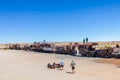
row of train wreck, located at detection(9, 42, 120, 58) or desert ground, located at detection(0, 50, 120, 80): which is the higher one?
row of train wreck, located at detection(9, 42, 120, 58)

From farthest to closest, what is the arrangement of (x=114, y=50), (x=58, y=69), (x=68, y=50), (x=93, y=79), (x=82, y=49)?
(x=68, y=50)
(x=82, y=49)
(x=114, y=50)
(x=58, y=69)
(x=93, y=79)

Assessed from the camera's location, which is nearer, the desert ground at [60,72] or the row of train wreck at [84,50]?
the desert ground at [60,72]

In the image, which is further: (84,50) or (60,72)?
(84,50)

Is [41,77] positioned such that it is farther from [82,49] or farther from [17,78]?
[82,49]

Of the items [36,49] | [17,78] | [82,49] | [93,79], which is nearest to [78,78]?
[93,79]

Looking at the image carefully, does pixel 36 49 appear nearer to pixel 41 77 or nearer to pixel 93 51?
pixel 93 51

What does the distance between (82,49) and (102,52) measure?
25.6ft

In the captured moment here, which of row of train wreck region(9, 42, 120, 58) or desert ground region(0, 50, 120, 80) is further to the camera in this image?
row of train wreck region(9, 42, 120, 58)

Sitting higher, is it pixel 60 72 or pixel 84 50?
pixel 84 50

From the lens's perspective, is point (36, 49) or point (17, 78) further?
point (36, 49)

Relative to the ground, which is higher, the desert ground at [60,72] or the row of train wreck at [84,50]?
the row of train wreck at [84,50]

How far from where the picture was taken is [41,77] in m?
28.1

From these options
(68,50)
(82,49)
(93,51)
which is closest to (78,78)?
(93,51)

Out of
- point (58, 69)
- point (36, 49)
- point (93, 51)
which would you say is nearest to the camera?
point (58, 69)
